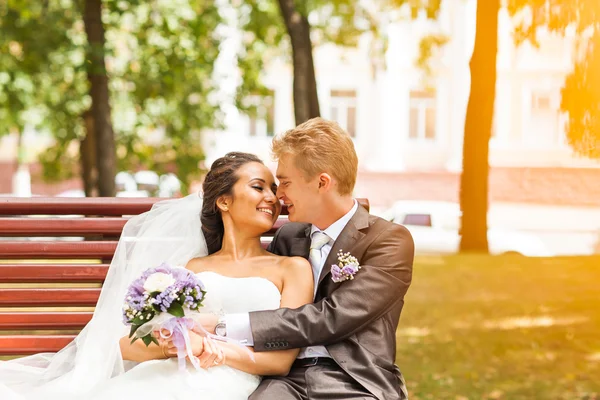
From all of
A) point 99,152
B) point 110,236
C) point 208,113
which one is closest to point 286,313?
point 110,236

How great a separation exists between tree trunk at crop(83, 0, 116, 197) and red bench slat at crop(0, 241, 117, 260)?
627 centimetres

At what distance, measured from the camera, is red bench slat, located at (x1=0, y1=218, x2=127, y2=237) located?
4043 millimetres

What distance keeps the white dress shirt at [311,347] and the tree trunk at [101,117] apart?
7.03 m

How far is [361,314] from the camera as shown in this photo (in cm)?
338

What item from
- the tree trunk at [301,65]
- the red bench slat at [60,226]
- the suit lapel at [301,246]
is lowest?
the suit lapel at [301,246]

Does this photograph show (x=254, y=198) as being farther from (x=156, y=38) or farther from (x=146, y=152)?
(x=146, y=152)

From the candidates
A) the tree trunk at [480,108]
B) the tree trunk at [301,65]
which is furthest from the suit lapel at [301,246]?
the tree trunk at [480,108]

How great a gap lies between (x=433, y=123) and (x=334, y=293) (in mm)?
26228

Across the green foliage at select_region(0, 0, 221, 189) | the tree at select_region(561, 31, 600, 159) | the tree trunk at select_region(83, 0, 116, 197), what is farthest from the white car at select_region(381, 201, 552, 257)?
the tree trunk at select_region(83, 0, 116, 197)

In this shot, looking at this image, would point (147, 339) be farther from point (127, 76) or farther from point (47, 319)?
point (127, 76)

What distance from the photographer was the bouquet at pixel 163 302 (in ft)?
10.3

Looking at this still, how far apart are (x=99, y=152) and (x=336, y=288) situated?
759 centimetres

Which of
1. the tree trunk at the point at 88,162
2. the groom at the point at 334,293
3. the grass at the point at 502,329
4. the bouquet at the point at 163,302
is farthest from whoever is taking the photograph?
the tree trunk at the point at 88,162

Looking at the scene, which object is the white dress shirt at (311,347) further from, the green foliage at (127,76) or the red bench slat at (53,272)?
the green foliage at (127,76)
